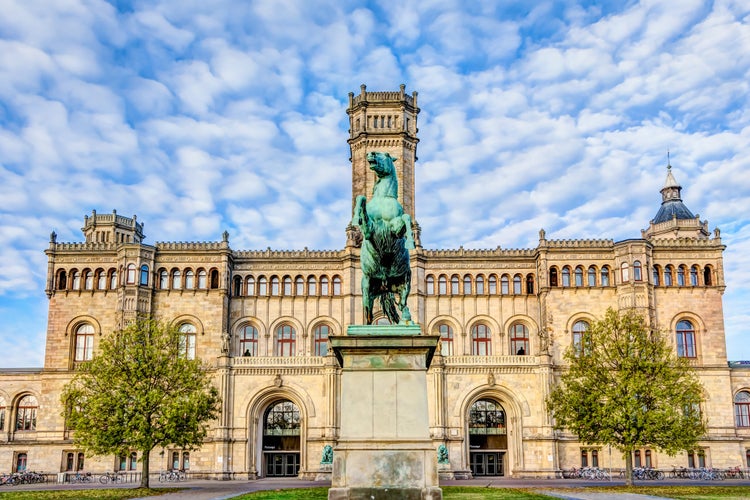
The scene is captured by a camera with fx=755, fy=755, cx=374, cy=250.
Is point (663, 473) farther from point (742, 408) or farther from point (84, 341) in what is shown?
point (84, 341)

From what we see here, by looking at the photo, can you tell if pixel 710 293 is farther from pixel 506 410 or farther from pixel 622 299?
pixel 506 410

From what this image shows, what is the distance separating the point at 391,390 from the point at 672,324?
1940 inches

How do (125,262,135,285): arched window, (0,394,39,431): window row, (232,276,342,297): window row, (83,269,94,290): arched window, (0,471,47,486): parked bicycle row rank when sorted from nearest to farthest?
(0,471,47,486): parked bicycle row → (0,394,39,431): window row → (125,262,135,285): arched window → (83,269,94,290): arched window → (232,276,342,297): window row

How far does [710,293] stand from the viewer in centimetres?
5969

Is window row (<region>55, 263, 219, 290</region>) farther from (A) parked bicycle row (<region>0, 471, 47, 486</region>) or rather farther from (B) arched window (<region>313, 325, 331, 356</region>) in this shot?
(A) parked bicycle row (<region>0, 471, 47, 486</region>)

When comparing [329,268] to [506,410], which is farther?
[329,268]

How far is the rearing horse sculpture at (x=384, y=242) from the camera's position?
1678cm

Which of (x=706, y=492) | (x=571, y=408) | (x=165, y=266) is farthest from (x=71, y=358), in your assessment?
(x=706, y=492)

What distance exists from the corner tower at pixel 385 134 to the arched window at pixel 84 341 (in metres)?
24.2

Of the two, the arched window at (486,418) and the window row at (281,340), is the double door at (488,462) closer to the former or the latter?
the arched window at (486,418)

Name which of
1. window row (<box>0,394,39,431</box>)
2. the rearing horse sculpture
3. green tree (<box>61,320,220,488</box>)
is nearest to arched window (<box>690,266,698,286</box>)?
green tree (<box>61,320,220,488</box>)

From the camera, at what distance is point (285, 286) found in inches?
2437

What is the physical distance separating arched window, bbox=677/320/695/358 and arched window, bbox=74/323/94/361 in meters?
46.1

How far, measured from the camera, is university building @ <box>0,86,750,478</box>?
55.0 meters
